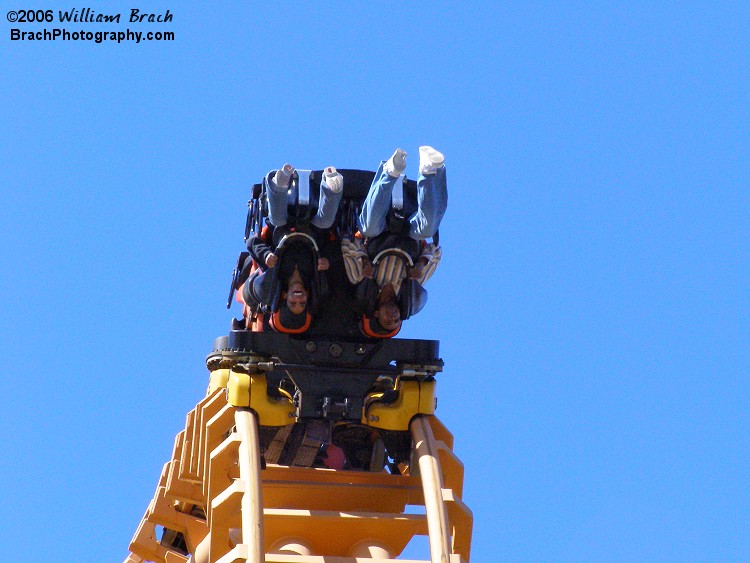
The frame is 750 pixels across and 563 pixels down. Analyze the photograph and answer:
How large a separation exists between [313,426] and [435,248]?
2078 mm

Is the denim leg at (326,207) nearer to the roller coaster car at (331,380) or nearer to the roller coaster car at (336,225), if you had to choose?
the roller coaster car at (336,225)

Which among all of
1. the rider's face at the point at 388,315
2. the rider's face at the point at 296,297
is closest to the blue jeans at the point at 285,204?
the rider's face at the point at 296,297

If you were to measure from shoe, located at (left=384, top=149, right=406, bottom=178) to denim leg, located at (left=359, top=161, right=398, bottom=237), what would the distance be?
2.8 inches

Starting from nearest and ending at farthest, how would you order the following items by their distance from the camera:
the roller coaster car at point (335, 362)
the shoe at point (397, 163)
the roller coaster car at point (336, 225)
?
the shoe at point (397, 163), the roller coaster car at point (336, 225), the roller coaster car at point (335, 362)

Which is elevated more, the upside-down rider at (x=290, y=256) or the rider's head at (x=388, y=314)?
the upside-down rider at (x=290, y=256)

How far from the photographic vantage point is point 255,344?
35.9ft

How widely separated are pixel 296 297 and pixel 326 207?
0.78 metres

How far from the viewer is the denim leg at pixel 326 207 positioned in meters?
10.5

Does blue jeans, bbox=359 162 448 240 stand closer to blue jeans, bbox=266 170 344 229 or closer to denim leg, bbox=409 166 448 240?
denim leg, bbox=409 166 448 240

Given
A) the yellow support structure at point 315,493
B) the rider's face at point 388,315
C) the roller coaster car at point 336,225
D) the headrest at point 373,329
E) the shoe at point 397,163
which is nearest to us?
the yellow support structure at point 315,493

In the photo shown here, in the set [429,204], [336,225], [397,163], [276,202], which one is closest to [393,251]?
[429,204]

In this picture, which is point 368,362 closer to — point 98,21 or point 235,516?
point 235,516

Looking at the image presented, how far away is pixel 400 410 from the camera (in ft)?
36.4

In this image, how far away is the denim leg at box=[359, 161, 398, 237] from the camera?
10.4 meters
